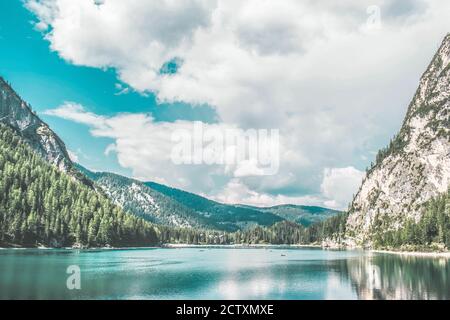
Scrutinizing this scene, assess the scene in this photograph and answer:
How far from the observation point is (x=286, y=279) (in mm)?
99938

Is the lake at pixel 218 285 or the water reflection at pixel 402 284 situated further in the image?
the water reflection at pixel 402 284

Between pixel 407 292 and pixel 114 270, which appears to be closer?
pixel 407 292

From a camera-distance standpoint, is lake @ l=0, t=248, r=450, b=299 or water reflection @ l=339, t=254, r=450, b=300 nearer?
lake @ l=0, t=248, r=450, b=299

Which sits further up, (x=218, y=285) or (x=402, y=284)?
(x=402, y=284)

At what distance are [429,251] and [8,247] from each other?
7703 inches

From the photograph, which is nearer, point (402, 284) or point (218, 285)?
point (402, 284)
